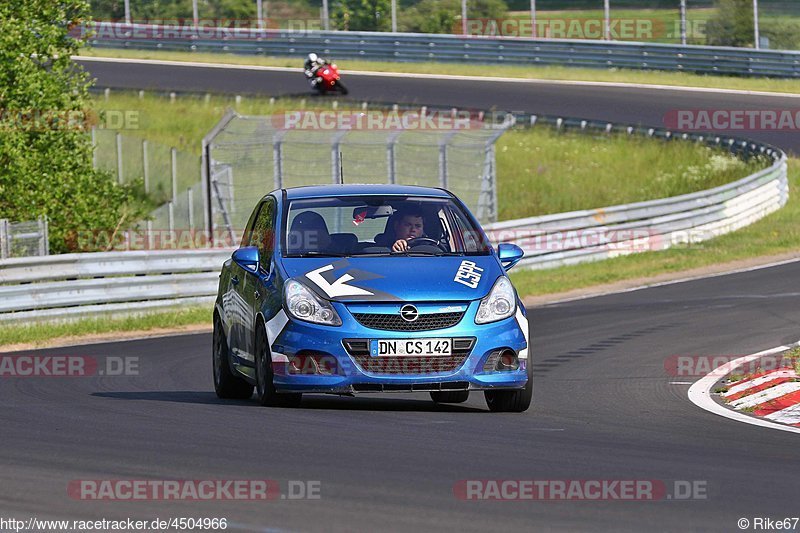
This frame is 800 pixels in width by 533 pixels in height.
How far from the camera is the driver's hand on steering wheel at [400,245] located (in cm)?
1051

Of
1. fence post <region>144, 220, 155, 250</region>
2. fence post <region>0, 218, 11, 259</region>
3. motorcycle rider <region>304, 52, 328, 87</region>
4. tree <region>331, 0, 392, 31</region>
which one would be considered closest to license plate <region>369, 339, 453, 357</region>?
fence post <region>0, 218, 11, 259</region>

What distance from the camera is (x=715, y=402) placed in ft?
36.0

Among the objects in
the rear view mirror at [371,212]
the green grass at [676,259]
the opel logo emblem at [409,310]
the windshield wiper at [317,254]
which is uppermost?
the rear view mirror at [371,212]

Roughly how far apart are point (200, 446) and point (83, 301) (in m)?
11.3

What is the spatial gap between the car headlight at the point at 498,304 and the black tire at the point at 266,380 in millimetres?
1411

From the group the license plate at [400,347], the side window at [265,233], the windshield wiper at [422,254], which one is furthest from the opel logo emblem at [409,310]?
the side window at [265,233]

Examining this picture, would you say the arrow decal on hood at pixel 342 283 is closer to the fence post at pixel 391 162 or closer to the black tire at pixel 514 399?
the black tire at pixel 514 399

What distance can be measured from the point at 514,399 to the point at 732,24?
1667 inches

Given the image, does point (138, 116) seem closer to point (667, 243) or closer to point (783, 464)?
point (667, 243)

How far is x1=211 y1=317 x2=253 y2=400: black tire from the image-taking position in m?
11.4

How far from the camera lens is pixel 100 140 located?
2955 centimetres

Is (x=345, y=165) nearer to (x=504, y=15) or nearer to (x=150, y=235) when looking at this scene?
(x=150, y=235)

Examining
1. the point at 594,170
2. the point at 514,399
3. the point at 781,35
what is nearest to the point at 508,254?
the point at 514,399

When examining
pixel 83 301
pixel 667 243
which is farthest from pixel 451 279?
pixel 667 243
